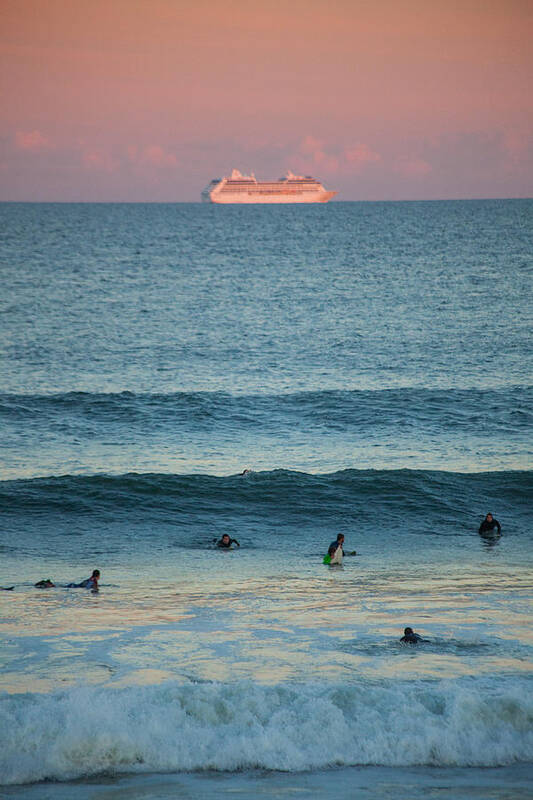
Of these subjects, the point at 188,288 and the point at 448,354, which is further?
the point at 188,288

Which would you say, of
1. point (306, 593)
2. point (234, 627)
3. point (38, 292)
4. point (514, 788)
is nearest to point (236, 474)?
point (306, 593)

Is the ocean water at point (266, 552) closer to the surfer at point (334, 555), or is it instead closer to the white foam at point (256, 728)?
the white foam at point (256, 728)

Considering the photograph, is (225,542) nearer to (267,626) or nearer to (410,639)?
(267,626)

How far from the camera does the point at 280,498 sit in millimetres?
26734

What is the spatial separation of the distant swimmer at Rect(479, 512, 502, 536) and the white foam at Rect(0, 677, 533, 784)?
1114cm

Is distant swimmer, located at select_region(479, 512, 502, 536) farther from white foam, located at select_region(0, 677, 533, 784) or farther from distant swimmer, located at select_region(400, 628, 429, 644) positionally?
white foam, located at select_region(0, 677, 533, 784)

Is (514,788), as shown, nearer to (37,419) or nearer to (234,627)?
(234,627)

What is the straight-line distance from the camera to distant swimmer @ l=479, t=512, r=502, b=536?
2372 cm

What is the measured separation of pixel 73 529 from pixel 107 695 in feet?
40.1

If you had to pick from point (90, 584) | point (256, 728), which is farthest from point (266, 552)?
point (256, 728)

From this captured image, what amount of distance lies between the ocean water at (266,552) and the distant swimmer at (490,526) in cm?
37

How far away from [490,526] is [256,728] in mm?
13479

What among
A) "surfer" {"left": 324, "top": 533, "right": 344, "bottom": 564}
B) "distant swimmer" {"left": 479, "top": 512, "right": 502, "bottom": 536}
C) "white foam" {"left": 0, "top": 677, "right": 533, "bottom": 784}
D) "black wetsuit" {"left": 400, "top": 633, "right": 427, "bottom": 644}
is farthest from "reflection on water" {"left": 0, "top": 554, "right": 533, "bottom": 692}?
"distant swimmer" {"left": 479, "top": 512, "right": 502, "bottom": 536}

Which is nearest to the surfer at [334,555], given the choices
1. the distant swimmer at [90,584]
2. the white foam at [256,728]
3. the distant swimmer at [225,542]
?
the distant swimmer at [225,542]
